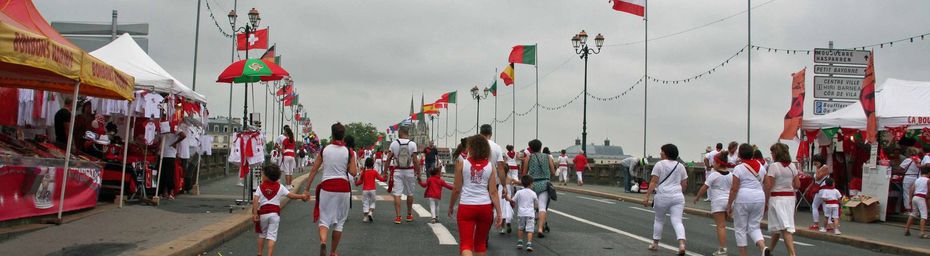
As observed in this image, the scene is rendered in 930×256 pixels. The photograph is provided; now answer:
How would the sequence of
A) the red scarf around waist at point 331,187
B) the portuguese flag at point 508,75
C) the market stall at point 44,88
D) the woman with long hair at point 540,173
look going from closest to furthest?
1. the market stall at point 44,88
2. the red scarf around waist at point 331,187
3. the woman with long hair at point 540,173
4. the portuguese flag at point 508,75

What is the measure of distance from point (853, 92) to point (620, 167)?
41.5 ft

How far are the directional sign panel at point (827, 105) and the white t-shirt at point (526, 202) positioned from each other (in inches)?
576

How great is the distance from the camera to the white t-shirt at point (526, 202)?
1101cm

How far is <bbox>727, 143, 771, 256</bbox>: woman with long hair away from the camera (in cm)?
970

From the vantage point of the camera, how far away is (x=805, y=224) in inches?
650

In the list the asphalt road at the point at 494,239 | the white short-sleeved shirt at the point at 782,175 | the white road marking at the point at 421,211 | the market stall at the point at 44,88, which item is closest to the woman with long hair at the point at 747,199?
the white short-sleeved shirt at the point at 782,175

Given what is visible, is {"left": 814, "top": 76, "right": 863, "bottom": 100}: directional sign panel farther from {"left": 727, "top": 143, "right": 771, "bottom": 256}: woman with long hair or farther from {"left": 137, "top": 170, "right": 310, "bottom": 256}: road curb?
{"left": 137, "top": 170, "right": 310, "bottom": 256}: road curb

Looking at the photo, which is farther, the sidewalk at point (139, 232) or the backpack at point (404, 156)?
the backpack at point (404, 156)

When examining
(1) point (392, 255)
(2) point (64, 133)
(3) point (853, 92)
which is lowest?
(1) point (392, 255)

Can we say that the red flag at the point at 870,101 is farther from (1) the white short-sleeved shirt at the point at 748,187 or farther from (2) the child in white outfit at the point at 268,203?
(2) the child in white outfit at the point at 268,203

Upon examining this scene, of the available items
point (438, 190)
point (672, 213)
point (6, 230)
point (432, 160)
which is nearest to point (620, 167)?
point (432, 160)

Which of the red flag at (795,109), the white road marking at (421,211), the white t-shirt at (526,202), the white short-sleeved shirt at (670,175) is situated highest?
the red flag at (795,109)

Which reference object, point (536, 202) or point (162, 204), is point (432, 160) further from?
point (536, 202)

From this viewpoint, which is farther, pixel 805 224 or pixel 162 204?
pixel 805 224
